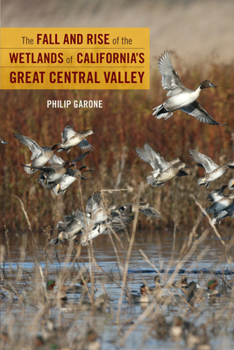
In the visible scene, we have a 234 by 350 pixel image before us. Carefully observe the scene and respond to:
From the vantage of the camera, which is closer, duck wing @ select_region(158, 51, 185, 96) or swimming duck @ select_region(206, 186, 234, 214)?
duck wing @ select_region(158, 51, 185, 96)

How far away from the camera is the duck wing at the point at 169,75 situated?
6.67m

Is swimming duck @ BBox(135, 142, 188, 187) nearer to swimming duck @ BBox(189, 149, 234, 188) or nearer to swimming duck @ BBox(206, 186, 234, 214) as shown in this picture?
swimming duck @ BBox(189, 149, 234, 188)

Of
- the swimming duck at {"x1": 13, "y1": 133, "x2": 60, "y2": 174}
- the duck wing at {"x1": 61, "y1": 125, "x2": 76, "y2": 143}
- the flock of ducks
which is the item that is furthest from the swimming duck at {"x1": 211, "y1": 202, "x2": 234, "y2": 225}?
the swimming duck at {"x1": 13, "y1": 133, "x2": 60, "y2": 174}

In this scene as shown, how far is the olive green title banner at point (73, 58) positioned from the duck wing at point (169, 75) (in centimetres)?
586

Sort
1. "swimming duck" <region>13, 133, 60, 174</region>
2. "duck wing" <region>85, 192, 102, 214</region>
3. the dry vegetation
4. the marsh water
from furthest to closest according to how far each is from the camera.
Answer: the dry vegetation, "duck wing" <region>85, 192, 102, 214</region>, "swimming duck" <region>13, 133, 60, 174</region>, the marsh water

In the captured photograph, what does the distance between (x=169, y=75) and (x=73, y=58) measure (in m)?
12.1

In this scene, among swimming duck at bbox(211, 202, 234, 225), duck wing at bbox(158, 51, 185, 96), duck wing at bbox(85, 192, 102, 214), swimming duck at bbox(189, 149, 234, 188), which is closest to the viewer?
duck wing at bbox(158, 51, 185, 96)

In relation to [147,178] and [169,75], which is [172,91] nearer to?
[169,75]

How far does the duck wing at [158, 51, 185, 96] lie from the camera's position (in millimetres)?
6672

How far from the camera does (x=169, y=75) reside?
6.70 meters

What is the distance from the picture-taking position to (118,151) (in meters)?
14.6

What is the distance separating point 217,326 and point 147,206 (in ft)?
6.30

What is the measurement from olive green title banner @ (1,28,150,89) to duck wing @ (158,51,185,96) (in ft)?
19.2

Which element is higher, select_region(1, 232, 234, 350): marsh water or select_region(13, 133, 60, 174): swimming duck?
select_region(13, 133, 60, 174): swimming duck
